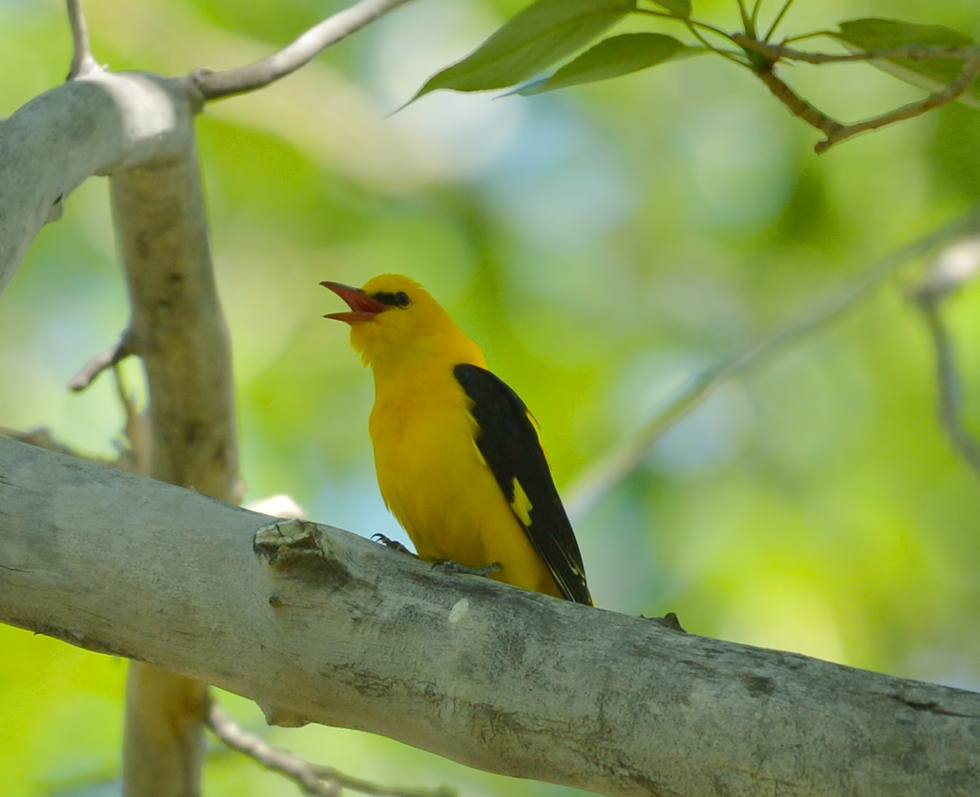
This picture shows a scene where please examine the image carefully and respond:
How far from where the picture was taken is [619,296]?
9.56 meters

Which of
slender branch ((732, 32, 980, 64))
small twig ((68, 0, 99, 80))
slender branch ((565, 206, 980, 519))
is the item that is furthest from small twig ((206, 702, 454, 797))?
slender branch ((732, 32, 980, 64))

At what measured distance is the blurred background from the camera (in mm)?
8250

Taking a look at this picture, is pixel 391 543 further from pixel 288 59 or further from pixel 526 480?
pixel 288 59

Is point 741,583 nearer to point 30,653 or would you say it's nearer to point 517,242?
point 517,242

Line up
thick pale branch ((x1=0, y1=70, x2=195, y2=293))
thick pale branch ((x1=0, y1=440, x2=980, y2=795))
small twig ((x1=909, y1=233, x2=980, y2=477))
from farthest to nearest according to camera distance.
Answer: small twig ((x1=909, y1=233, x2=980, y2=477))
thick pale branch ((x1=0, y1=70, x2=195, y2=293))
thick pale branch ((x1=0, y1=440, x2=980, y2=795))

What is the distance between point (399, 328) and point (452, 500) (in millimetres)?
1124

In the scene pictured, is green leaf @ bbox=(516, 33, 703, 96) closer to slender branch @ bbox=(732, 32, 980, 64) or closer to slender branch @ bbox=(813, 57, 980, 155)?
slender branch @ bbox=(732, 32, 980, 64)

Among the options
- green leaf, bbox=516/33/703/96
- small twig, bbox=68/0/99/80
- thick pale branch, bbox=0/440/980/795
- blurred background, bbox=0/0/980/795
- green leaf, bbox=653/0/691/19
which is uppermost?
blurred background, bbox=0/0/980/795

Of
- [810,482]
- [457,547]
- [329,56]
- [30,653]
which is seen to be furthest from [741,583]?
[329,56]

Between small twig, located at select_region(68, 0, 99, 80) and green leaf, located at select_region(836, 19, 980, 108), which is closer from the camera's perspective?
Result: green leaf, located at select_region(836, 19, 980, 108)

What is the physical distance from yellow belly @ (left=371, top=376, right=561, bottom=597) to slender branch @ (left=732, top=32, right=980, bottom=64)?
7.30 feet

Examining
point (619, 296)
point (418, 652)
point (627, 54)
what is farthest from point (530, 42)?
point (619, 296)

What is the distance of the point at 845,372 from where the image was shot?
921 cm

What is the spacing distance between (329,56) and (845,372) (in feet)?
16.9
